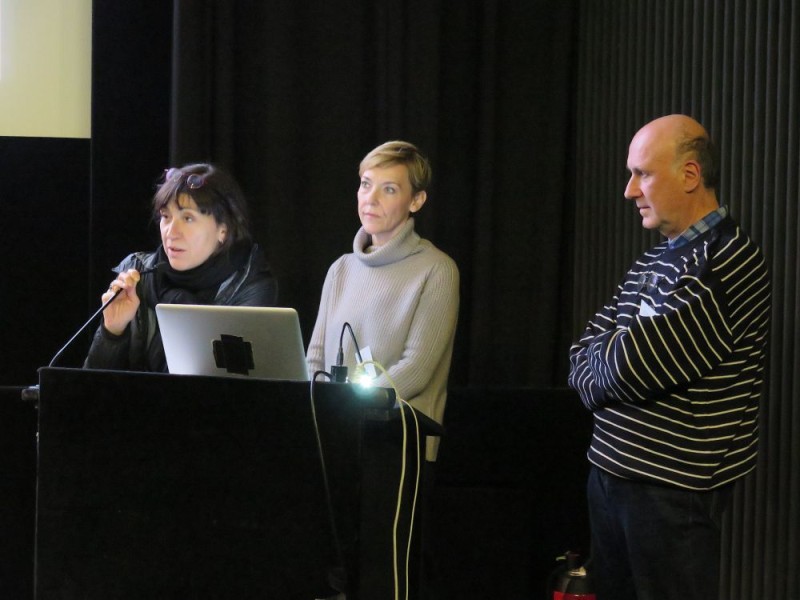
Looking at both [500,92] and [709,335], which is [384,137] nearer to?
[500,92]

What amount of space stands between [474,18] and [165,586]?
2.69 meters

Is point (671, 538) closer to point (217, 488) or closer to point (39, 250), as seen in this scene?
point (217, 488)

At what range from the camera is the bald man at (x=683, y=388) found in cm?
206

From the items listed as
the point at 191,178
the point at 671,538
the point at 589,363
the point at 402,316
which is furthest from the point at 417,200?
the point at 671,538

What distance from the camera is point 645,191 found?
2.26 meters

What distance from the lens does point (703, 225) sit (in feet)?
7.17

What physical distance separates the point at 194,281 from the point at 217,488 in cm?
89

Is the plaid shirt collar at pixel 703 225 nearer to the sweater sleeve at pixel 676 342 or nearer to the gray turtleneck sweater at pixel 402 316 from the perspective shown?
the sweater sleeve at pixel 676 342

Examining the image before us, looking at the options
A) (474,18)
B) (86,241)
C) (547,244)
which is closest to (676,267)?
(547,244)

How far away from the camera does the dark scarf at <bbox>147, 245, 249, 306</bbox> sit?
2561 millimetres

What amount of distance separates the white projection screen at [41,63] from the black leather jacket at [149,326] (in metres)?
1.27

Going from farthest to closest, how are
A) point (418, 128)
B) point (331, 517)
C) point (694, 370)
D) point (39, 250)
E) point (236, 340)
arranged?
point (418, 128) → point (39, 250) → point (694, 370) → point (236, 340) → point (331, 517)

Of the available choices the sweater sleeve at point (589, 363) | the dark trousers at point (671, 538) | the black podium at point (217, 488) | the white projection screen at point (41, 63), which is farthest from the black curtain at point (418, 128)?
the black podium at point (217, 488)

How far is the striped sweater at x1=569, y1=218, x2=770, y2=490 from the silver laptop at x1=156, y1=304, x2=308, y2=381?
0.71 meters
